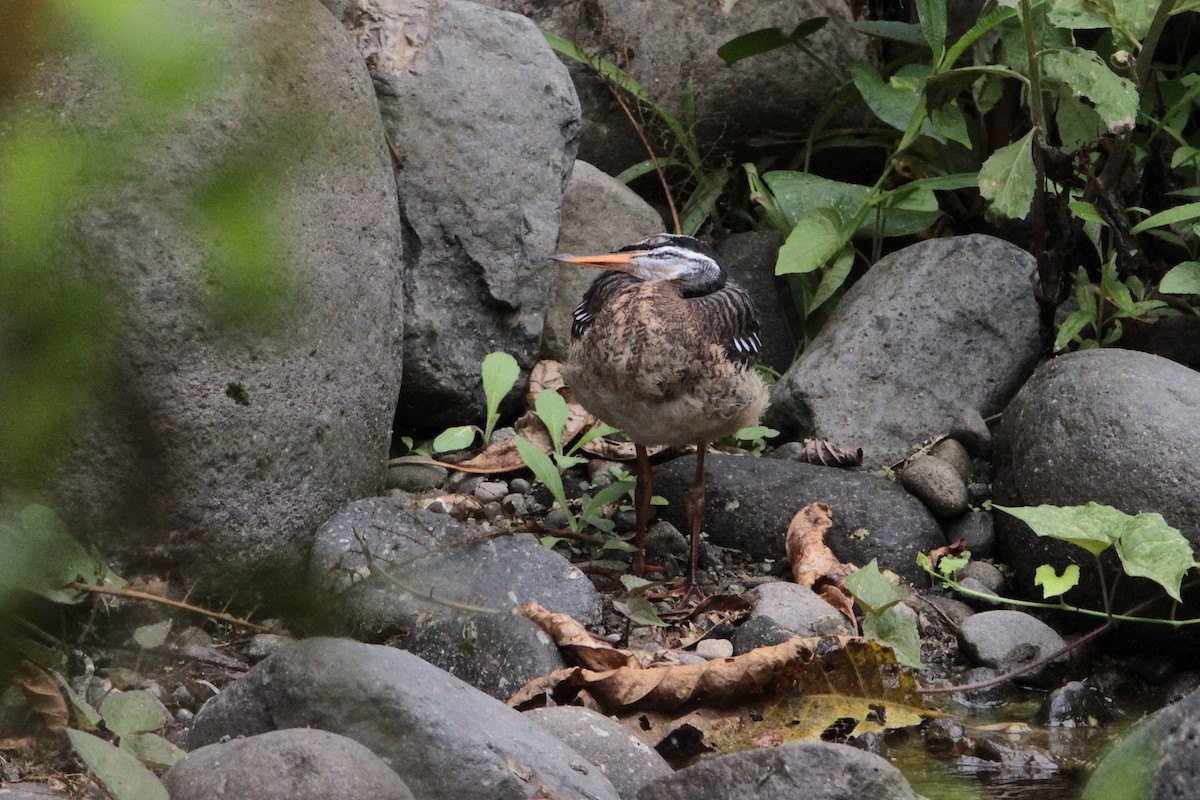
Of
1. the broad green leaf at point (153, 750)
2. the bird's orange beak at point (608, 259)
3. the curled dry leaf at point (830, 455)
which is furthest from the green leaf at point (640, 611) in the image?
the broad green leaf at point (153, 750)

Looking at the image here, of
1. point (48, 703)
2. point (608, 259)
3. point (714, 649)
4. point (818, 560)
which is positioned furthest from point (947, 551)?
point (48, 703)

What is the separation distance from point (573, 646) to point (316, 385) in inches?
50.8

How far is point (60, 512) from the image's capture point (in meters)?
0.93

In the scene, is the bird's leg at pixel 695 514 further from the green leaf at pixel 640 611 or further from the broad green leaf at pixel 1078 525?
the broad green leaf at pixel 1078 525

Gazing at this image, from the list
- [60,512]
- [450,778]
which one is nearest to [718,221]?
[450,778]

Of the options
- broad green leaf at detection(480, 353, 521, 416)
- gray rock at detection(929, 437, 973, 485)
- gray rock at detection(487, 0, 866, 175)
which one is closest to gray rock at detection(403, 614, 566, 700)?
broad green leaf at detection(480, 353, 521, 416)

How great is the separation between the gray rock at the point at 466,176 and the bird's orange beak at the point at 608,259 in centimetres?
39

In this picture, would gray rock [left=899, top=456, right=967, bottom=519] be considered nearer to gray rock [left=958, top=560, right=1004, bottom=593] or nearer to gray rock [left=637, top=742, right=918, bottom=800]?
gray rock [left=958, top=560, right=1004, bottom=593]

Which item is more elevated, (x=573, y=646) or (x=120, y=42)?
(x=120, y=42)

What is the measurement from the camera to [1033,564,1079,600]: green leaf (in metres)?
4.97

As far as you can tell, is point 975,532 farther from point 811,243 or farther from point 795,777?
point 795,777

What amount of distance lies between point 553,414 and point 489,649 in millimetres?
1699

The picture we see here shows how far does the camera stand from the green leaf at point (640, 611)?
527 centimetres

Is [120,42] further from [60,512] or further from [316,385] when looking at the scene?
[316,385]
